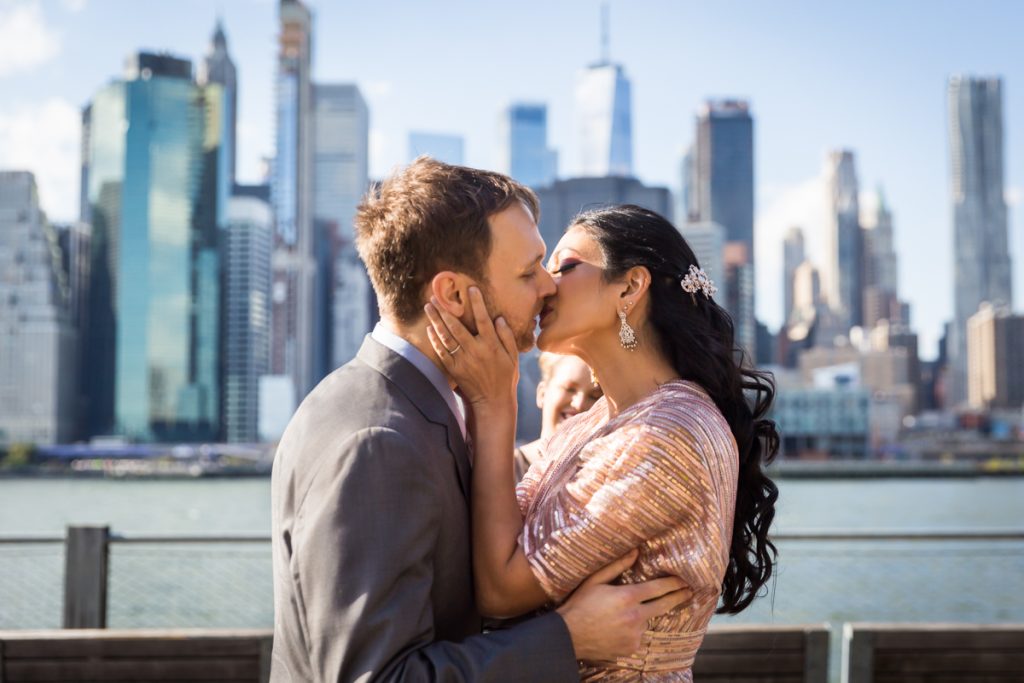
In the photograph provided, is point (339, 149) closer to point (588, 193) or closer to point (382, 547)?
point (588, 193)

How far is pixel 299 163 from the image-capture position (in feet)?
460

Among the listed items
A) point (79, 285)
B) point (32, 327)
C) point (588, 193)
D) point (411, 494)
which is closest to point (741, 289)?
point (588, 193)

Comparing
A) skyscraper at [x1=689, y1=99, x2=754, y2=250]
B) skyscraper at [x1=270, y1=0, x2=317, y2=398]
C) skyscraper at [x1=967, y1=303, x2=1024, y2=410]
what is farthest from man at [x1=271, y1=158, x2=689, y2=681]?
skyscraper at [x1=689, y1=99, x2=754, y2=250]

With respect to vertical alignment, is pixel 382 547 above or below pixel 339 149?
below

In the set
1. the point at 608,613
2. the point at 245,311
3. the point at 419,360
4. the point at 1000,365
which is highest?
the point at 245,311

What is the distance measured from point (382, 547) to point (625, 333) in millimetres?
857

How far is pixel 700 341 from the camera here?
2248 millimetres

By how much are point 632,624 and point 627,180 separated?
375 feet

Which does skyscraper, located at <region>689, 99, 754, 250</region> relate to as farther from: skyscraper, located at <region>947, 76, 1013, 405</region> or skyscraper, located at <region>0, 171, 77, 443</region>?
skyscraper, located at <region>0, 171, 77, 443</region>

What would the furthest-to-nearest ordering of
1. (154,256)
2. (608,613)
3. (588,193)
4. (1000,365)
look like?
(1000,365)
(588,193)
(154,256)
(608,613)

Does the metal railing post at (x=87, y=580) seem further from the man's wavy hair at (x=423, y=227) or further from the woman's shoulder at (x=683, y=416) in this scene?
the woman's shoulder at (x=683, y=416)

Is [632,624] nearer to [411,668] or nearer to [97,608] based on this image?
[411,668]

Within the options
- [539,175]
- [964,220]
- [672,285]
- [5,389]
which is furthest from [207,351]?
[964,220]

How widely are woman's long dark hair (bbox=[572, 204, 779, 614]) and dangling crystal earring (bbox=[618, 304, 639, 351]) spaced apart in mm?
62
